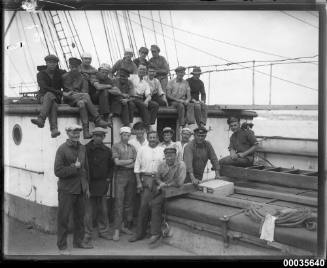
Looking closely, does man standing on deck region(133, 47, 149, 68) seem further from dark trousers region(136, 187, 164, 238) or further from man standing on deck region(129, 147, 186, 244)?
dark trousers region(136, 187, 164, 238)

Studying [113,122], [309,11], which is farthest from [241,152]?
[309,11]

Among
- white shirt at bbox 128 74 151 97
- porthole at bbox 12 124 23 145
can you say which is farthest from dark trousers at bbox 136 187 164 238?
porthole at bbox 12 124 23 145

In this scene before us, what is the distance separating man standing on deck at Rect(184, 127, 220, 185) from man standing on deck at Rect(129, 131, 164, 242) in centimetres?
53

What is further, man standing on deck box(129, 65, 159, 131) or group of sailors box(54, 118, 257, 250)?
man standing on deck box(129, 65, 159, 131)

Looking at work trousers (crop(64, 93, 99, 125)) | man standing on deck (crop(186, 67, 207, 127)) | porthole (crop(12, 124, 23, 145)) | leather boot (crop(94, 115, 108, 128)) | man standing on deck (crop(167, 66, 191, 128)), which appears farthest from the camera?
man standing on deck (crop(186, 67, 207, 127))

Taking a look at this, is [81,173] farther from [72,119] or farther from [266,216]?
[266,216]

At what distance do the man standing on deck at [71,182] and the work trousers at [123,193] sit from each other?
0.59 meters

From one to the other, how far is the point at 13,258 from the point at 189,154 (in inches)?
123

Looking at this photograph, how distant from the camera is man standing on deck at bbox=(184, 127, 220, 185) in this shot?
652cm

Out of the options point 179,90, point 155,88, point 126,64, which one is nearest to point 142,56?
point 126,64

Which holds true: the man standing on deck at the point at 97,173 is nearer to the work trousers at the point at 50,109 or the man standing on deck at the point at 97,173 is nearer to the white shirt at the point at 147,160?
the white shirt at the point at 147,160

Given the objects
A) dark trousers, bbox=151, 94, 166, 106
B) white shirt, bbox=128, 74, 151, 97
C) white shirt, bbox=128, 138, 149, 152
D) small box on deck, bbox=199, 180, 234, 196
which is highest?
white shirt, bbox=128, 74, 151, 97

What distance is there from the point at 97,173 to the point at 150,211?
3.46 ft

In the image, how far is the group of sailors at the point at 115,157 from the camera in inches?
230
